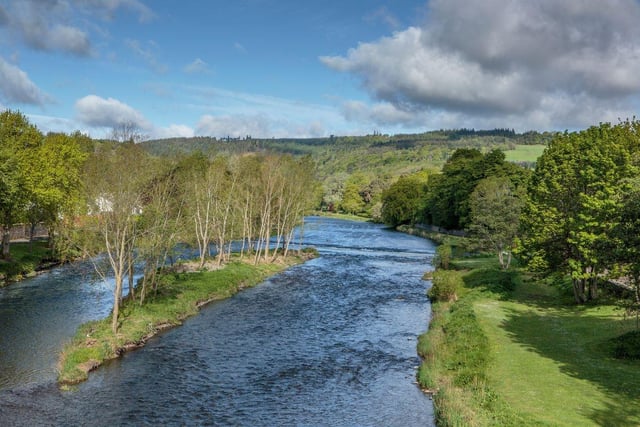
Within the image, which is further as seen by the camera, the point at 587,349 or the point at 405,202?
the point at 405,202

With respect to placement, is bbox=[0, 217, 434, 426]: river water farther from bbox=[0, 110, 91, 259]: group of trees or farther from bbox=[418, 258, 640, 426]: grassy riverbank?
bbox=[0, 110, 91, 259]: group of trees

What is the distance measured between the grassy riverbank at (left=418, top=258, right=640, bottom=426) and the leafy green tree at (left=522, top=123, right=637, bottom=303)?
3756 millimetres

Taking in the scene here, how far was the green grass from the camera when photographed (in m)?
52.3

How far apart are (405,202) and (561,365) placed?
13260 centimetres

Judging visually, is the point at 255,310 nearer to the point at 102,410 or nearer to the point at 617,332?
the point at 102,410

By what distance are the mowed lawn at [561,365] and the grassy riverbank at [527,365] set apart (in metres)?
0.04

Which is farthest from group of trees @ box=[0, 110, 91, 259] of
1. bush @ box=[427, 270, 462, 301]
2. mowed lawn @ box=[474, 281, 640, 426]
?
mowed lawn @ box=[474, 281, 640, 426]

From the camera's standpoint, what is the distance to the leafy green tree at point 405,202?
155 meters

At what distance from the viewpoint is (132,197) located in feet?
114

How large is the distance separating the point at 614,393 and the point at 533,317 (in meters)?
16.0

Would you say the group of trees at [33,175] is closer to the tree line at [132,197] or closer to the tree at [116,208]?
the tree line at [132,197]

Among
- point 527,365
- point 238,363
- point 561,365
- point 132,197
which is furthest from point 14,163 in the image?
point 561,365

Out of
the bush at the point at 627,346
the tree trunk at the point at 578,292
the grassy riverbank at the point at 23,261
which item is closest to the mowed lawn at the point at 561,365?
the bush at the point at 627,346

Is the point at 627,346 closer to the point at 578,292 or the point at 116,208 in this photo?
the point at 578,292
